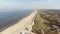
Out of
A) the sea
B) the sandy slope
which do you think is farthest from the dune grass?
the sea

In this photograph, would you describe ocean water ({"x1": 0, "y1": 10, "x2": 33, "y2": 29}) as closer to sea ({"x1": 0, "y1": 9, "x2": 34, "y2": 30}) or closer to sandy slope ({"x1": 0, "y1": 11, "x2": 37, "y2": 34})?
sea ({"x1": 0, "y1": 9, "x2": 34, "y2": 30})

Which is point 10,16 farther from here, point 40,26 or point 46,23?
point 46,23

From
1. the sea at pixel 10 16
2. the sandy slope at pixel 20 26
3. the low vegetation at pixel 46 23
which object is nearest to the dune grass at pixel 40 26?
the low vegetation at pixel 46 23

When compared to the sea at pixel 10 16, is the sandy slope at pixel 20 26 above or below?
below

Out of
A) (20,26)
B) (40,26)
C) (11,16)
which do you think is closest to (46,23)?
(40,26)

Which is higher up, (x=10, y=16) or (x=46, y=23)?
(x=10, y=16)

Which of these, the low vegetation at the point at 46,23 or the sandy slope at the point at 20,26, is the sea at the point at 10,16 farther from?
the low vegetation at the point at 46,23
